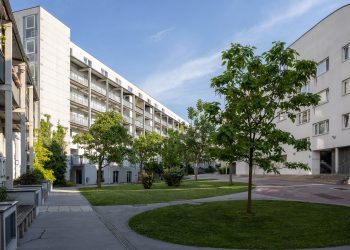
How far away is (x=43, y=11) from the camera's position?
48219mm

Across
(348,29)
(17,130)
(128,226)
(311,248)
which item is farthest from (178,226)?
(348,29)

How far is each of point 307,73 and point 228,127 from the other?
313cm

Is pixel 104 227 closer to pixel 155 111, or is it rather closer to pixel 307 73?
pixel 307 73

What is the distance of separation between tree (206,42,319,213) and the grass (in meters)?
1.78

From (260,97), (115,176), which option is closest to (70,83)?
(115,176)

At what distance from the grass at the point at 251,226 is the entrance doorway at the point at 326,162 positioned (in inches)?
1047

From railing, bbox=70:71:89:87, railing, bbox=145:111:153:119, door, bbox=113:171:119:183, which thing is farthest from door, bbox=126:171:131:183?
railing, bbox=70:71:89:87

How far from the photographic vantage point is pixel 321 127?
40.6 m

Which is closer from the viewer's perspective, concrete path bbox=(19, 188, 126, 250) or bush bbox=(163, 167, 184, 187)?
concrete path bbox=(19, 188, 126, 250)

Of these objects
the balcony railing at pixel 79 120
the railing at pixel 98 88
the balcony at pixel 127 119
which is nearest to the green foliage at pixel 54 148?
the balcony railing at pixel 79 120

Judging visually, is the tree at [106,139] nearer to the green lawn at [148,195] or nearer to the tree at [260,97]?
the green lawn at [148,195]

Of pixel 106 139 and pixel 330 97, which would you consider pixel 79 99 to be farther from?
pixel 330 97

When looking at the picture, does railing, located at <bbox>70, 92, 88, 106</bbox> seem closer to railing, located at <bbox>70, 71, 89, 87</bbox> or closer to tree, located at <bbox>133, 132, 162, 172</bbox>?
railing, located at <bbox>70, 71, 89, 87</bbox>

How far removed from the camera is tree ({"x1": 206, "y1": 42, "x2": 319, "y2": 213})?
12148mm
